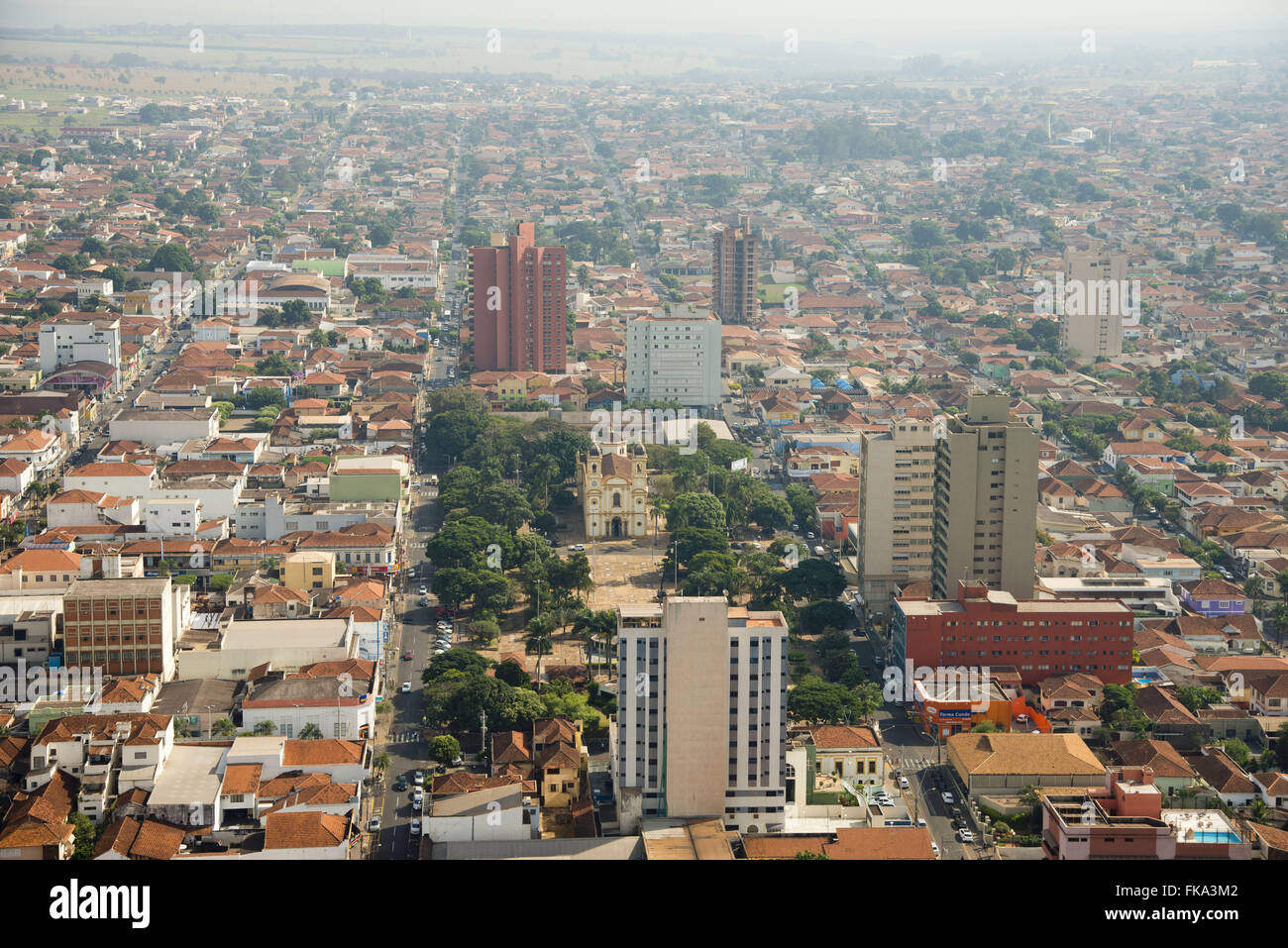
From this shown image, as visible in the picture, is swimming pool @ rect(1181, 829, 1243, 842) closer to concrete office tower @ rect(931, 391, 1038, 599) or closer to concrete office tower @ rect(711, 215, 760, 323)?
concrete office tower @ rect(931, 391, 1038, 599)

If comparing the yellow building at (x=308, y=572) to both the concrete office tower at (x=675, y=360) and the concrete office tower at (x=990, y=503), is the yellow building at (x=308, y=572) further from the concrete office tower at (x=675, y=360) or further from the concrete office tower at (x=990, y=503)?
the concrete office tower at (x=675, y=360)

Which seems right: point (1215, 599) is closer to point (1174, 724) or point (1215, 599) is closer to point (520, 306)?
point (1174, 724)

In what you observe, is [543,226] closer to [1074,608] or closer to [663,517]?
[663,517]

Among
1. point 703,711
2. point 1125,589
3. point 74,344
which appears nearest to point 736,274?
point 74,344

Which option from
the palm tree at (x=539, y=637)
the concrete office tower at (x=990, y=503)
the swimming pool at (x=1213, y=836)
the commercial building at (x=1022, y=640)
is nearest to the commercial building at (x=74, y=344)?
the palm tree at (x=539, y=637)

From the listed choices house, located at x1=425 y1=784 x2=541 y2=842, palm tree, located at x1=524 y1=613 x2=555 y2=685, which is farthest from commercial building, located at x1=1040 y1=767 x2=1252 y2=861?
palm tree, located at x1=524 y1=613 x2=555 y2=685

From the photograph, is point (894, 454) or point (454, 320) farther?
point (454, 320)
